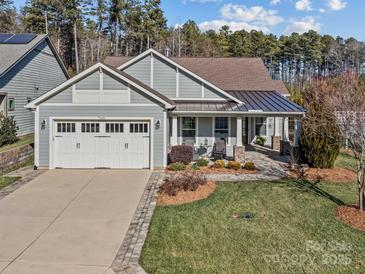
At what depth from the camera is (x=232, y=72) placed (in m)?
25.3

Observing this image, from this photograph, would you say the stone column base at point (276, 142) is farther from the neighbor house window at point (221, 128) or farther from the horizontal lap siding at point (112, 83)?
the horizontal lap siding at point (112, 83)

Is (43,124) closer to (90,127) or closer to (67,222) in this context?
(90,127)

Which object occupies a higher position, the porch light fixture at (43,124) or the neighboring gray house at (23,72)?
the neighboring gray house at (23,72)

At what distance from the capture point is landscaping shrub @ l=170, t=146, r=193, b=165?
16.5 m

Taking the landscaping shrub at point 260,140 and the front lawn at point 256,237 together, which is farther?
the landscaping shrub at point 260,140

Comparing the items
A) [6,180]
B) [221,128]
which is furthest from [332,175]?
[6,180]

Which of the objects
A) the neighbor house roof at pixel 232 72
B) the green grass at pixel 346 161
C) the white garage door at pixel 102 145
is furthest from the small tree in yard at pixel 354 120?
the neighbor house roof at pixel 232 72

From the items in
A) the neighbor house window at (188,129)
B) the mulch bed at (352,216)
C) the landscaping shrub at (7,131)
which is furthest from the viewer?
the neighbor house window at (188,129)

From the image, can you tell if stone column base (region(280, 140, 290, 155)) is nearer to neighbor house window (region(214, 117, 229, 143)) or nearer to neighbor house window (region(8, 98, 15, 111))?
neighbor house window (region(214, 117, 229, 143))

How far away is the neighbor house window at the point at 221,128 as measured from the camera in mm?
19609

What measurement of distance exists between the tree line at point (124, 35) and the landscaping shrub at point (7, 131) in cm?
2653

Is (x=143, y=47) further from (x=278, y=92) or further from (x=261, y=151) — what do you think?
(x=261, y=151)

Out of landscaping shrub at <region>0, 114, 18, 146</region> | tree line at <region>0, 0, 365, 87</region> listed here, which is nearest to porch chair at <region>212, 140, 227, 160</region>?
landscaping shrub at <region>0, 114, 18, 146</region>

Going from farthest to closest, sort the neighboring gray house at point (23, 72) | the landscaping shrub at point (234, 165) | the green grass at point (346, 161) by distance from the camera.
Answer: the neighboring gray house at point (23, 72) → the green grass at point (346, 161) → the landscaping shrub at point (234, 165)
